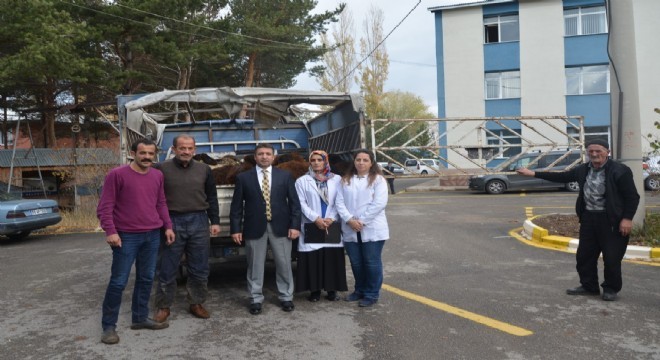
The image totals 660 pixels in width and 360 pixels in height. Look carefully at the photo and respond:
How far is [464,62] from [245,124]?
17454 millimetres

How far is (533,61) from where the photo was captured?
80.1ft

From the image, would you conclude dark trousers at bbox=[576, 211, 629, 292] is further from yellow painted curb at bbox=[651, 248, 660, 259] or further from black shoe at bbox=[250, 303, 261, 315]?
black shoe at bbox=[250, 303, 261, 315]

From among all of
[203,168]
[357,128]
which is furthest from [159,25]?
[203,168]

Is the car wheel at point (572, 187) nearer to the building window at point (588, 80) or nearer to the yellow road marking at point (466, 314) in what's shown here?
the building window at point (588, 80)

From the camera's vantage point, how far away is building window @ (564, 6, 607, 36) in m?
24.0

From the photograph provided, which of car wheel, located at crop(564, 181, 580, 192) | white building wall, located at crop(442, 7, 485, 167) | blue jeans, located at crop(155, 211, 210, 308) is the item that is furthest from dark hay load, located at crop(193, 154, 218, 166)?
white building wall, located at crop(442, 7, 485, 167)

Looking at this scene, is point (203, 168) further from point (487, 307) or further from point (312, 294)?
point (487, 307)

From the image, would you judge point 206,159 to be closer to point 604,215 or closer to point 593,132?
point 604,215

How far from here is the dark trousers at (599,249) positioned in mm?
5449

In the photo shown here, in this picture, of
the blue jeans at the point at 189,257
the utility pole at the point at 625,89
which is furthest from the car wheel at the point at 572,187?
the blue jeans at the point at 189,257

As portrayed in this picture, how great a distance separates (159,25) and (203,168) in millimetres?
14895

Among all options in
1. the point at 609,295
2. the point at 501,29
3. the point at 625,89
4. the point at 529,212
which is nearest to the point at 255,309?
the point at 609,295

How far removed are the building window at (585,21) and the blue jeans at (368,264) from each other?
22621 millimetres

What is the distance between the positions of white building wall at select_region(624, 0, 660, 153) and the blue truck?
1929cm
